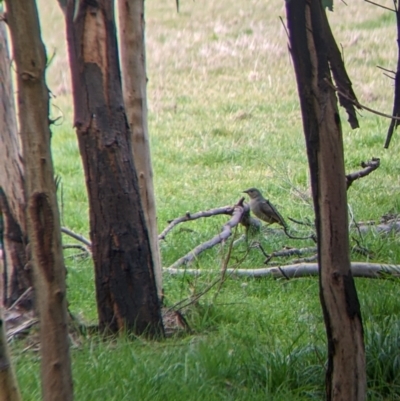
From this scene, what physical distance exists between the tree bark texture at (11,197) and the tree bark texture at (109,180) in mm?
571

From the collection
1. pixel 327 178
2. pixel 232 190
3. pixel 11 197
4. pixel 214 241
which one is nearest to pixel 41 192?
pixel 327 178

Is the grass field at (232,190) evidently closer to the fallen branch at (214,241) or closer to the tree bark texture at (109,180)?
the fallen branch at (214,241)

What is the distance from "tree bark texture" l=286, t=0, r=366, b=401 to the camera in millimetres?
3309

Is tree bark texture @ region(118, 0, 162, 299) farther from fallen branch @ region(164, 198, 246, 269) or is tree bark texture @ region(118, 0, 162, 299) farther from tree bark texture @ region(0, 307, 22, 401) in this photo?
tree bark texture @ region(0, 307, 22, 401)

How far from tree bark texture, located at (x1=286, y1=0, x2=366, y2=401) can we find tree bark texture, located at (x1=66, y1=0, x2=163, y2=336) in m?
Result: 1.74

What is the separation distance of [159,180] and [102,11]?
6.56 meters

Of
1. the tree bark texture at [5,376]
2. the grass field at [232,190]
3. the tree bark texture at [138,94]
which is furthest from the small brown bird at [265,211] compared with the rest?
the tree bark texture at [5,376]

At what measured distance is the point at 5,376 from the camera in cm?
250

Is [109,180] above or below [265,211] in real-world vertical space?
above

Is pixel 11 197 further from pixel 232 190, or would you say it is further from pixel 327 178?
pixel 232 190

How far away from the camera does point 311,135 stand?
3.35m

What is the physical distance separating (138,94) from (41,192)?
2.94 metres

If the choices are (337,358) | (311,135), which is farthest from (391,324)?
(311,135)

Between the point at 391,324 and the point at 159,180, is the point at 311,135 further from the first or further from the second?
the point at 159,180
